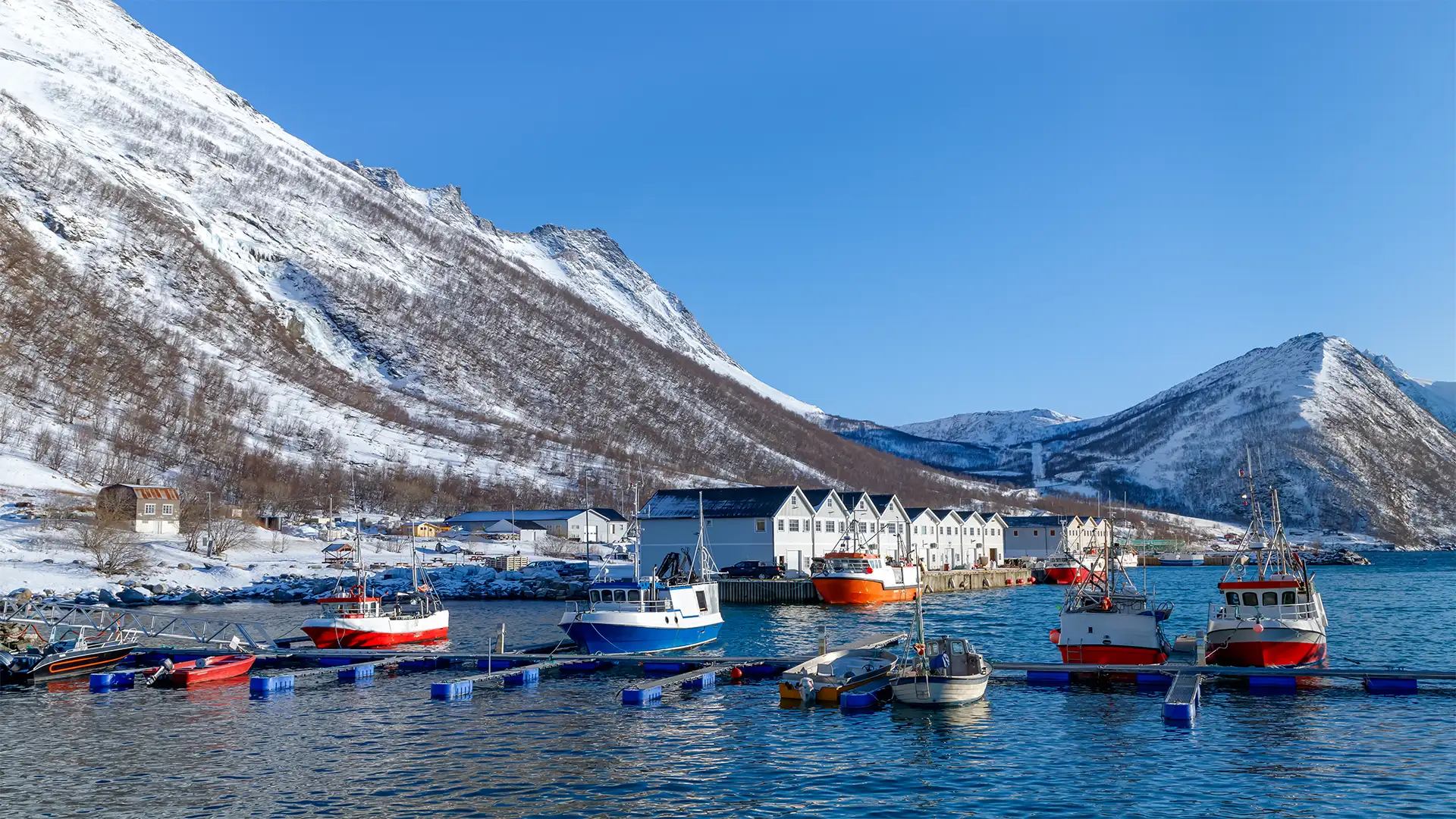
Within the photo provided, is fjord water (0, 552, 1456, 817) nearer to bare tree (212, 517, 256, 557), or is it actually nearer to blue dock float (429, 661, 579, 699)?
blue dock float (429, 661, 579, 699)

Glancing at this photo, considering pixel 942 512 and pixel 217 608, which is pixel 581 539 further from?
pixel 217 608

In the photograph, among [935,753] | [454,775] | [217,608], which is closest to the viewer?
[454,775]

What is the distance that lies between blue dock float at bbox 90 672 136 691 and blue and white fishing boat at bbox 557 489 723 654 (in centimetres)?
1843

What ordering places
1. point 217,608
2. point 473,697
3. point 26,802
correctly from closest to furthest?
1. point 26,802
2. point 473,697
3. point 217,608

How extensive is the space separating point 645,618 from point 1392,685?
31.5 m

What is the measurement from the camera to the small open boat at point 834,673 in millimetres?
39781

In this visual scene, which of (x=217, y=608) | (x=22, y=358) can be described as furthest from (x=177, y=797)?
(x=22, y=358)

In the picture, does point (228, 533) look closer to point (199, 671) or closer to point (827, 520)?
point (827, 520)

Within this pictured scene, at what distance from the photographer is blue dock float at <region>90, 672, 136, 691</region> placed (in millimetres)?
45688

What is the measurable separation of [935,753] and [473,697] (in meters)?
19.2

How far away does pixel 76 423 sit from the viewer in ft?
580

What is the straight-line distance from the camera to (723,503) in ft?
349

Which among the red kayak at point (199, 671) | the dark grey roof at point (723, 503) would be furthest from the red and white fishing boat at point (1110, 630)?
the dark grey roof at point (723, 503)

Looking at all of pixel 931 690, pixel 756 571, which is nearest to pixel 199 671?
pixel 931 690
